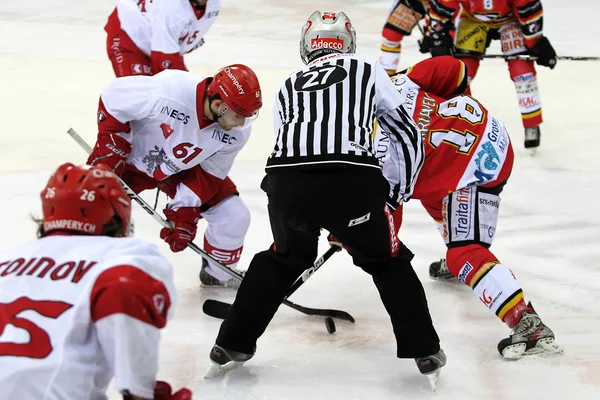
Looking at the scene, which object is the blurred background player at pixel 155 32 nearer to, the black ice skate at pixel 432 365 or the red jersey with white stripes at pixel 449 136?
the red jersey with white stripes at pixel 449 136

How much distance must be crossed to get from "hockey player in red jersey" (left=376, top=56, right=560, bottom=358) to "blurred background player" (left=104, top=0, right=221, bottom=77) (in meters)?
1.60

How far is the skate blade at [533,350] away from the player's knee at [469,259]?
0.24m

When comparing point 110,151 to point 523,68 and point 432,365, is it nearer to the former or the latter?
point 432,365

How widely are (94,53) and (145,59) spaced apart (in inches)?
103

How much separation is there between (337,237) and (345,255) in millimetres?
1214

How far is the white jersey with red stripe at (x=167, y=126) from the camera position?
2.94 m

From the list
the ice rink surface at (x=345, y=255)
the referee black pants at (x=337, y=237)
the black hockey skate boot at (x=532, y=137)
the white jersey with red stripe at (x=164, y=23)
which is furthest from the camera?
the black hockey skate boot at (x=532, y=137)

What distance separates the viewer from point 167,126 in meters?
2.98

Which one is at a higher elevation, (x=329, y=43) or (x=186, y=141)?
(x=329, y=43)

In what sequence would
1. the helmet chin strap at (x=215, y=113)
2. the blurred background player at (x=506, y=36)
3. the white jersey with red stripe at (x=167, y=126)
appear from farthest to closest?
1. the blurred background player at (x=506, y=36)
2. the white jersey with red stripe at (x=167, y=126)
3. the helmet chin strap at (x=215, y=113)

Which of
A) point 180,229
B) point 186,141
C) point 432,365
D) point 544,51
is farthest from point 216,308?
point 544,51

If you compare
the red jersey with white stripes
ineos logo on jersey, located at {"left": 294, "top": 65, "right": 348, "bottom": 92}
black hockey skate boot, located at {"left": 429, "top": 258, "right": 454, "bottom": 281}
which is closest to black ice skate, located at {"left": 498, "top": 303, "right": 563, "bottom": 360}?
the red jersey with white stripes

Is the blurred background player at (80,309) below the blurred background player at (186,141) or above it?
above

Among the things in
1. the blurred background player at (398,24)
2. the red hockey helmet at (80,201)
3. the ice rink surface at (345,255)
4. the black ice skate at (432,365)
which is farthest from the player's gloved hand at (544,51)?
the red hockey helmet at (80,201)
